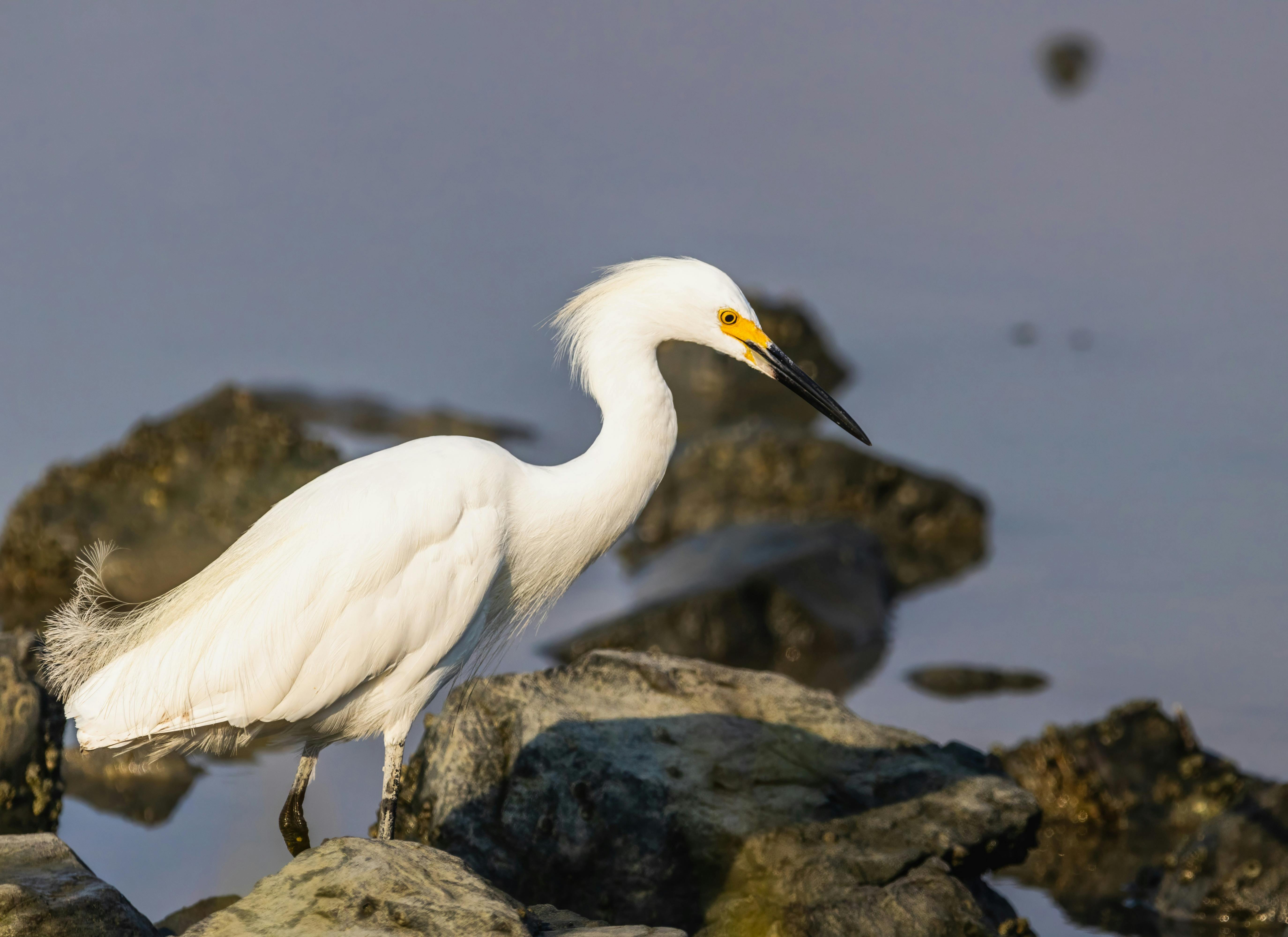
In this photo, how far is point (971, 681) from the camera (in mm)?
10055

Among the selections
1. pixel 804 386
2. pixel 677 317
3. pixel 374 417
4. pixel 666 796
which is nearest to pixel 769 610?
pixel 666 796

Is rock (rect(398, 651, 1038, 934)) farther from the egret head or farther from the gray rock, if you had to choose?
the egret head

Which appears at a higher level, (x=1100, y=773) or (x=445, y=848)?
(x=1100, y=773)

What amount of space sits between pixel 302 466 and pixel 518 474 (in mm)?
5550

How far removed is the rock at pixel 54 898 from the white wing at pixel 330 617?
22.8 inches

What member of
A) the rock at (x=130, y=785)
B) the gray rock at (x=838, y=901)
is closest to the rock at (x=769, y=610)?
the rock at (x=130, y=785)

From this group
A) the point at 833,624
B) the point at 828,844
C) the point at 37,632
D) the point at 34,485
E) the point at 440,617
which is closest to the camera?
the point at 440,617

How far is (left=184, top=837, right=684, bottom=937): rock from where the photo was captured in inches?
160

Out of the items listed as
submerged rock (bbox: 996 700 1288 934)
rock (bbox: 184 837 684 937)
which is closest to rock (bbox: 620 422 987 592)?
submerged rock (bbox: 996 700 1288 934)

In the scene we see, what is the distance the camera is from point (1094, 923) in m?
6.93

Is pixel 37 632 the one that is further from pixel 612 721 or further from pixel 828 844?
pixel 828 844

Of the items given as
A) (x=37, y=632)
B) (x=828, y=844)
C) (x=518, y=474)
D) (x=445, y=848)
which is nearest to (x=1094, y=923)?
(x=828, y=844)

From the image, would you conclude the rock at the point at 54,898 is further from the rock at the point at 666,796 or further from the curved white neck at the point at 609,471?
the curved white neck at the point at 609,471

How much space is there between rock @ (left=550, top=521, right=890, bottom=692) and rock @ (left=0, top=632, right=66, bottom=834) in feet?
13.1
